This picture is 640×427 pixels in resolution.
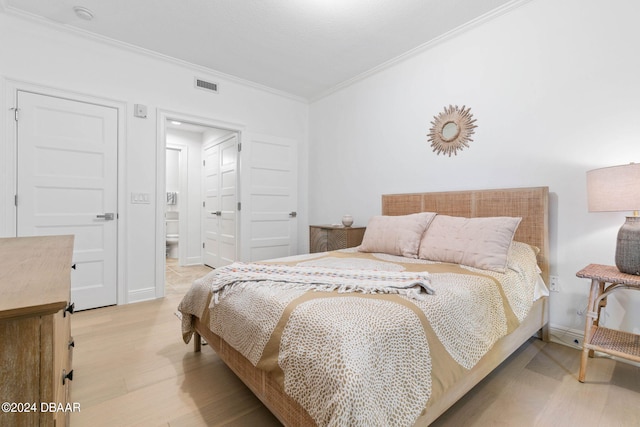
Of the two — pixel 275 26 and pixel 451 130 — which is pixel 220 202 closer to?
pixel 275 26

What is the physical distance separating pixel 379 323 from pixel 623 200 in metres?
1.65

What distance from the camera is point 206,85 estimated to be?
140 inches

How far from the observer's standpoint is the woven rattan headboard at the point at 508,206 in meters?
2.23

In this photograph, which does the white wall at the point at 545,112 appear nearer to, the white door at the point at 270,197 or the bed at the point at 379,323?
the bed at the point at 379,323

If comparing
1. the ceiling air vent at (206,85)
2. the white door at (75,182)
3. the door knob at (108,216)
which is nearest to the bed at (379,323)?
the white door at (75,182)

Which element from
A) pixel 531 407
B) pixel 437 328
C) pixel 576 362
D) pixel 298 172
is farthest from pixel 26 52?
pixel 576 362

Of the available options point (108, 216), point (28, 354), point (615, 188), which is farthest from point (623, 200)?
point (108, 216)

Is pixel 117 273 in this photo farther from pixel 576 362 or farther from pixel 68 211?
pixel 576 362

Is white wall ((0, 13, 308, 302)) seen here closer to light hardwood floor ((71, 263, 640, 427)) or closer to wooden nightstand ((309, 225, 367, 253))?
light hardwood floor ((71, 263, 640, 427))

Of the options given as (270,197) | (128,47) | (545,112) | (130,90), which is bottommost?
(270,197)

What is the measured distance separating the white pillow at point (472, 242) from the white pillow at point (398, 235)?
91 mm

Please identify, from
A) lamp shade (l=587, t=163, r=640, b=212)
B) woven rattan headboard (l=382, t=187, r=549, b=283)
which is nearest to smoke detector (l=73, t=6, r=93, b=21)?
woven rattan headboard (l=382, t=187, r=549, b=283)

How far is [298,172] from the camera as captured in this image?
4449 mm

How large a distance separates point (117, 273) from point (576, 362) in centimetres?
384
